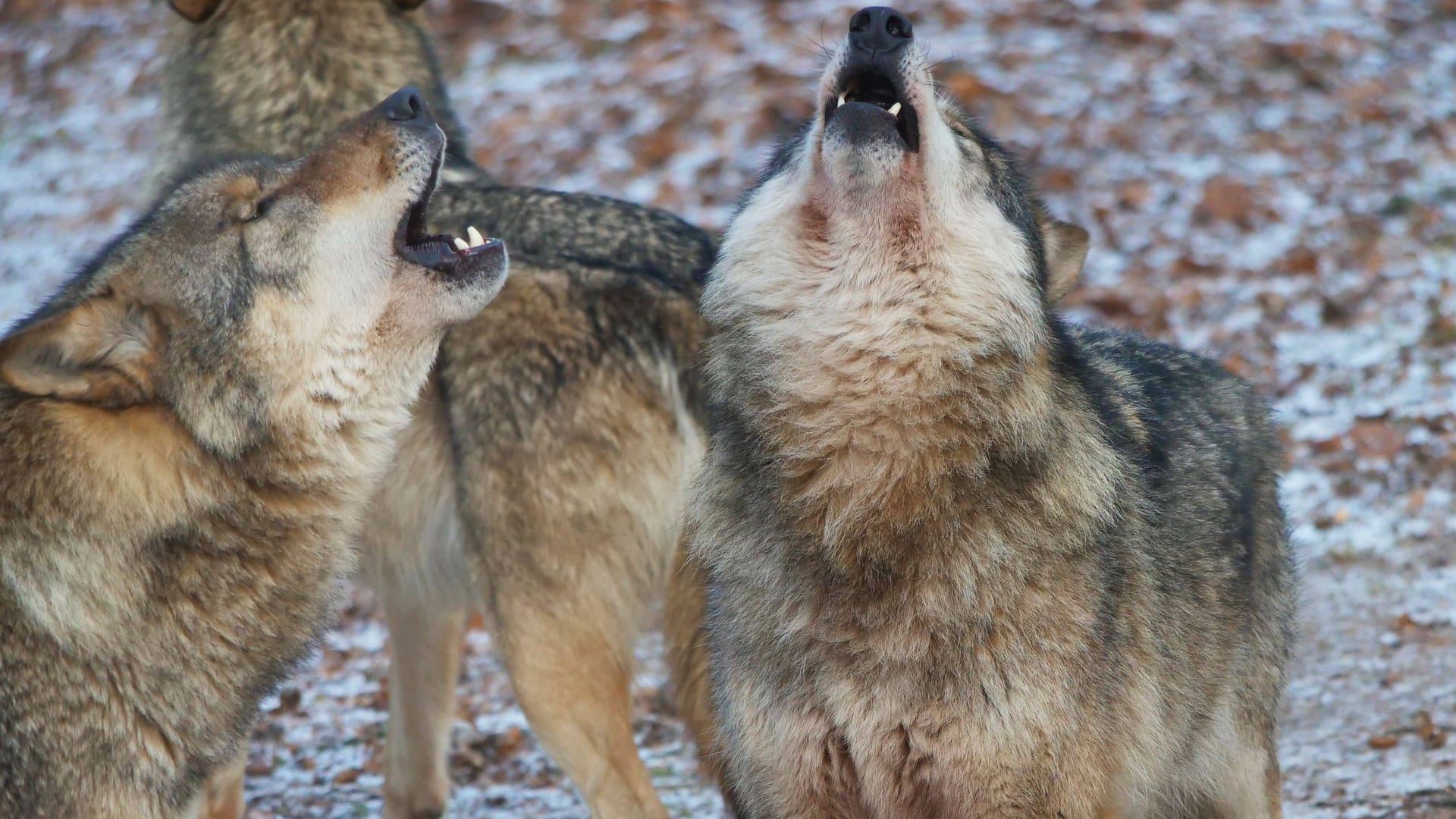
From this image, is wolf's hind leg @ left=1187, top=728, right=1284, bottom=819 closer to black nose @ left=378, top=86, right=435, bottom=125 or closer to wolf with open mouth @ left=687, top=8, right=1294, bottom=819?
wolf with open mouth @ left=687, top=8, right=1294, bottom=819

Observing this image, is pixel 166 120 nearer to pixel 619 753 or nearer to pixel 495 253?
pixel 495 253

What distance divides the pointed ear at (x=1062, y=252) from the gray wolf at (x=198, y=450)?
149 centimetres

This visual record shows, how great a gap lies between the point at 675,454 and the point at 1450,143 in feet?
25.5

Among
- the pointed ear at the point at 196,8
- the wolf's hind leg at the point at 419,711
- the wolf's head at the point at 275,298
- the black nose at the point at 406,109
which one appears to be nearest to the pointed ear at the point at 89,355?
the wolf's head at the point at 275,298

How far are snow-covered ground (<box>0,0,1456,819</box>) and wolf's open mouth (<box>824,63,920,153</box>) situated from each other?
251cm

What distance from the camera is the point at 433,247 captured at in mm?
4207

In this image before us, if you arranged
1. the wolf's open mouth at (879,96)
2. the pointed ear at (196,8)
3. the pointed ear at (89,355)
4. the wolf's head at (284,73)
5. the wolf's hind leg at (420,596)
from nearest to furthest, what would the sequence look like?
the pointed ear at (89,355) < the wolf's open mouth at (879,96) < the wolf's hind leg at (420,596) < the wolf's head at (284,73) < the pointed ear at (196,8)

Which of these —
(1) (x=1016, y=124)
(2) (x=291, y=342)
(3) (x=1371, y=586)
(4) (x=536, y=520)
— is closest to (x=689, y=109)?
(1) (x=1016, y=124)

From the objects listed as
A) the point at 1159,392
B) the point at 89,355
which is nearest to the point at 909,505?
the point at 1159,392

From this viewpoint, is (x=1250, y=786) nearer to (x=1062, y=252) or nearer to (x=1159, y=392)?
(x=1159, y=392)

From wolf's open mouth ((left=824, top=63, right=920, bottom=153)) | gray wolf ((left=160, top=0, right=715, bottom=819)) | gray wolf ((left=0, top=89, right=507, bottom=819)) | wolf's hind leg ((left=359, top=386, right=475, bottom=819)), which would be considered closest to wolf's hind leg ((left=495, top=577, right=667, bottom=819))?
gray wolf ((left=160, top=0, right=715, bottom=819))

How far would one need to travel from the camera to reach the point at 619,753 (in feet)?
15.3

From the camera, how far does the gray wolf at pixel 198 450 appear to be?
11.7 ft

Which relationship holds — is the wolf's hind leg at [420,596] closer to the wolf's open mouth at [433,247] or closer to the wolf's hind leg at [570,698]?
the wolf's hind leg at [570,698]
